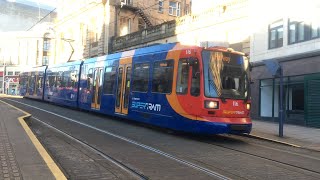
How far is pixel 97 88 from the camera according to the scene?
21.8m

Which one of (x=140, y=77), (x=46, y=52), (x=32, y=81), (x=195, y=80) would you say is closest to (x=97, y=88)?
(x=140, y=77)

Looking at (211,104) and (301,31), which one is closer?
(211,104)

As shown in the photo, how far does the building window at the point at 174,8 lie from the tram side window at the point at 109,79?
3168 cm

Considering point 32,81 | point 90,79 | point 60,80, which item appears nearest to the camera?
point 90,79

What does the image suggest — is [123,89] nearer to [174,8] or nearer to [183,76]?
[183,76]

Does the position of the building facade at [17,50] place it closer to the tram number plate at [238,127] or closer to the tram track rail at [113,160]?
the tram number plate at [238,127]

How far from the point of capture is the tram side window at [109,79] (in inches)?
778

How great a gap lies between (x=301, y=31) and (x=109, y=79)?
9.70 meters

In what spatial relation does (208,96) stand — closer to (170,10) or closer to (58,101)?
(58,101)

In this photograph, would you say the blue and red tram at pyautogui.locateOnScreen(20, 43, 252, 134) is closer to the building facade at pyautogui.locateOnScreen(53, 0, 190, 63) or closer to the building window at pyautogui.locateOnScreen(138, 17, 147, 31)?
the building facade at pyautogui.locateOnScreen(53, 0, 190, 63)

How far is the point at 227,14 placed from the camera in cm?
2578

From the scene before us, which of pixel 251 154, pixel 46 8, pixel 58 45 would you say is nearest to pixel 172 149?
pixel 251 154

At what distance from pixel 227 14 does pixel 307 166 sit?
1742 centimetres

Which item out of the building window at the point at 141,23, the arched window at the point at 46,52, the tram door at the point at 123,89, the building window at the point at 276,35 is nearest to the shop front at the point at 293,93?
the building window at the point at 276,35
